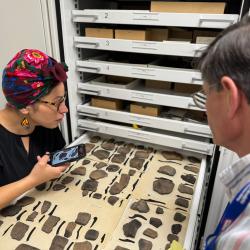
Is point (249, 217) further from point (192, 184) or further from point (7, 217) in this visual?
point (7, 217)

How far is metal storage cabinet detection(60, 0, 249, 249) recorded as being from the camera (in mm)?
873

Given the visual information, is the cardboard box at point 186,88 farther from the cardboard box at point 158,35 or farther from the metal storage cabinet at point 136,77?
the cardboard box at point 158,35

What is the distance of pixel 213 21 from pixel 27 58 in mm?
609

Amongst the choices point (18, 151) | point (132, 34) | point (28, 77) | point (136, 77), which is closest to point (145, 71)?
point (136, 77)

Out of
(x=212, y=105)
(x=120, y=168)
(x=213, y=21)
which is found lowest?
(x=120, y=168)

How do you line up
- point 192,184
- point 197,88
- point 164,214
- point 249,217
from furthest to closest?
1. point 197,88
2. point 192,184
3. point 164,214
4. point 249,217

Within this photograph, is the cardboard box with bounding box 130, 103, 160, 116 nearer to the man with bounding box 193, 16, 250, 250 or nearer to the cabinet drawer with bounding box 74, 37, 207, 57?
the cabinet drawer with bounding box 74, 37, 207, 57

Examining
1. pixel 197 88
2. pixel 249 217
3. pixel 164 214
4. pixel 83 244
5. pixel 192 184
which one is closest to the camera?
pixel 249 217

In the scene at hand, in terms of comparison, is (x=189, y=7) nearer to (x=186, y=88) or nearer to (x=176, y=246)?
(x=186, y=88)

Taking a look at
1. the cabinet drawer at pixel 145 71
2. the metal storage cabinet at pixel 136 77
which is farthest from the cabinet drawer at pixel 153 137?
the cabinet drawer at pixel 145 71

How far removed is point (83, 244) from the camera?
652 millimetres

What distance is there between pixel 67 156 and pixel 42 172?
0.38ft

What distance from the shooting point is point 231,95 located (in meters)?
0.42

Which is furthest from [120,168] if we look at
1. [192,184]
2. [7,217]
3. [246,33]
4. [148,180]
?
[246,33]
